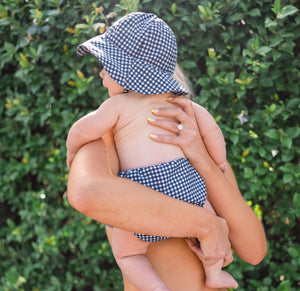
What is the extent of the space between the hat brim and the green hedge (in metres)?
1.07

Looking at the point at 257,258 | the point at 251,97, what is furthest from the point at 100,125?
the point at 251,97

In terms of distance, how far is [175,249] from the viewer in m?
1.48

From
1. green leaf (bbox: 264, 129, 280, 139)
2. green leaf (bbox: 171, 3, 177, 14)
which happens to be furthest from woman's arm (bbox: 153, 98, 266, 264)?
green leaf (bbox: 171, 3, 177, 14)

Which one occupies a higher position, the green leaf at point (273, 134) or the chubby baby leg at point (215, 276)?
the chubby baby leg at point (215, 276)

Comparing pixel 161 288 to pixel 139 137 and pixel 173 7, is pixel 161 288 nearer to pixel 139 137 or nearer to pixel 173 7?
pixel 139 137

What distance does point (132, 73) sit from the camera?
1.42 m

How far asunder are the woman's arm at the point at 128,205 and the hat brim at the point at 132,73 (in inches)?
12.2

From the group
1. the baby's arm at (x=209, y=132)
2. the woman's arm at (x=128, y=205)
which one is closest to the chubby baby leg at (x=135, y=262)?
the woman's arm at (x=128, y=205)

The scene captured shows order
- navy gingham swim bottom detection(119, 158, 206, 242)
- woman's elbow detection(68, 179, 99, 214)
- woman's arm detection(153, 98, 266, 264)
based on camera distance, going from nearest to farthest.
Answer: woman's elbow detection(68, 179, 99, 214) → navy gingham swim bottom detection(119, 158, 206, 242) → woman's arm detection(153, 98, 266, 264)

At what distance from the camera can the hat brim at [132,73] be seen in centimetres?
142

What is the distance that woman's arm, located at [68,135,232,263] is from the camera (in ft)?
4.17

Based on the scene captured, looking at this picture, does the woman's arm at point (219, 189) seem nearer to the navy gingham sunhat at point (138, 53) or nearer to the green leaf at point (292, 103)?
the navy gingham sunhat at point (138, 53)

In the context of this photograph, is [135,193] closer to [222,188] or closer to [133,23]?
[222,188]

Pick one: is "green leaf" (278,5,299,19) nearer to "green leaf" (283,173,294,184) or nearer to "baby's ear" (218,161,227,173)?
"green leaf" (283,173,294,184)
